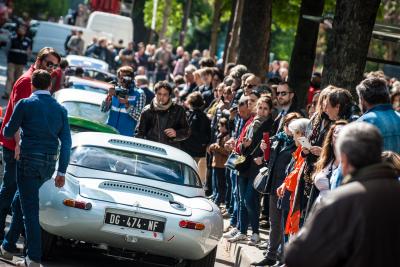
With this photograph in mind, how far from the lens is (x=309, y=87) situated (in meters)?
22.5

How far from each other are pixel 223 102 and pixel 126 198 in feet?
21.3

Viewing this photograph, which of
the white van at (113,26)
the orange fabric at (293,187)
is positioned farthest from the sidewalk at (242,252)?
the white van at (113,26)

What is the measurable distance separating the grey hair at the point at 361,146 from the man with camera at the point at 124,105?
11.7m

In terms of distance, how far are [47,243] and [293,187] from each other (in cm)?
242

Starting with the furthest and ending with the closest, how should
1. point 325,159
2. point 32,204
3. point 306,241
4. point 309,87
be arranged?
point 309,87 < point 32,204 < point 325,159 < point 306,241

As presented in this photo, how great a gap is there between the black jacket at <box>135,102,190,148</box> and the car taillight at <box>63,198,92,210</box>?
521 centimetres

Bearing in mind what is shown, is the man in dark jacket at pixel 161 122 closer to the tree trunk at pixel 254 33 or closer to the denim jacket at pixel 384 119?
the denim jacket at pixel 384 119

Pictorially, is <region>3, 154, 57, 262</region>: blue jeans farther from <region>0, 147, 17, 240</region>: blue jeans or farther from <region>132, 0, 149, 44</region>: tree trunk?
<region>132, 0, 149, 44</region>: tree trunk

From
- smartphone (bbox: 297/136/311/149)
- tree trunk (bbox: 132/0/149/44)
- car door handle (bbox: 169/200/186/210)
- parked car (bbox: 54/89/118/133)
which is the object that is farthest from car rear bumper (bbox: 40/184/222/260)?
tree trunk (bbox: 132/0/149/44)

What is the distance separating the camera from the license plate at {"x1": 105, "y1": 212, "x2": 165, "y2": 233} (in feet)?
34.6

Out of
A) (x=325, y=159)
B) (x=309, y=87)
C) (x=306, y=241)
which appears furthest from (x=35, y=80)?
(x=309, y=87)

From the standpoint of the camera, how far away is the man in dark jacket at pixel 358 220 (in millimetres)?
5426

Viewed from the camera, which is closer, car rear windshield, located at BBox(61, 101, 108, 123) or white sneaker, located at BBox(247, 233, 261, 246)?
white sneaker, located at BBox(247, 233, 261, 246)

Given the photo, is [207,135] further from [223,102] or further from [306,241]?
[306,241]
